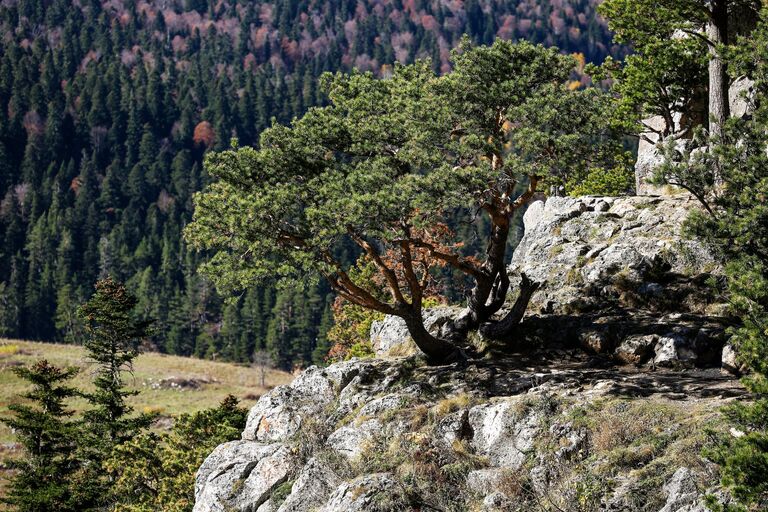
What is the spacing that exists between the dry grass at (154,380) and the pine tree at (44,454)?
22.7m

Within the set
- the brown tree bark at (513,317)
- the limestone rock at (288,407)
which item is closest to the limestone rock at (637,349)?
the brown tree bark at (513,317)

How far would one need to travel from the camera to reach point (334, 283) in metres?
22.6

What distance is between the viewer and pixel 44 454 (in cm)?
3788

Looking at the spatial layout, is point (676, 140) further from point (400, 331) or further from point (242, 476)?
point (242, 476)

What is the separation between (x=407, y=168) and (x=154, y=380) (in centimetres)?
6652

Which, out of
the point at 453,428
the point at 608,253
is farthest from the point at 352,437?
the point at 608,253

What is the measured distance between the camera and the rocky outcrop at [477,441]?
15203 millimetres

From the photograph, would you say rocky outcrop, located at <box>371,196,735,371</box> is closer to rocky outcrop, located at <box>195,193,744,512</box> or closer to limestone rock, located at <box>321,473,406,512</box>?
rocky outcrop, located at <box>195,193,744,512</box>

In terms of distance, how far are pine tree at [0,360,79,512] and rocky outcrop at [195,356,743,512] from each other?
16224 millimetres

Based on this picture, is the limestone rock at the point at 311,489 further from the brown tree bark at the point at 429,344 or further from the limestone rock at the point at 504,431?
the brown tree bark at the point at 429,344

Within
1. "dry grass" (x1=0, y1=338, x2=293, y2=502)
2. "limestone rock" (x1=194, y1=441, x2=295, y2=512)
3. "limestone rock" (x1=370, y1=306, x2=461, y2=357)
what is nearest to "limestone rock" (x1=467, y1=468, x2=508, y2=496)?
"limestone rock" (x1=194, y1=441, x2=295, y2=512)

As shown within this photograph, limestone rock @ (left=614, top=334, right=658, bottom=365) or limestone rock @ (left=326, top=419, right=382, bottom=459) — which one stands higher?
limestone rock @ (left=614, top=334, right=658, bottom=365)

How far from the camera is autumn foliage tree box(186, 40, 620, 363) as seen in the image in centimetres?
2027

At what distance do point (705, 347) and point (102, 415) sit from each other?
101 feet
